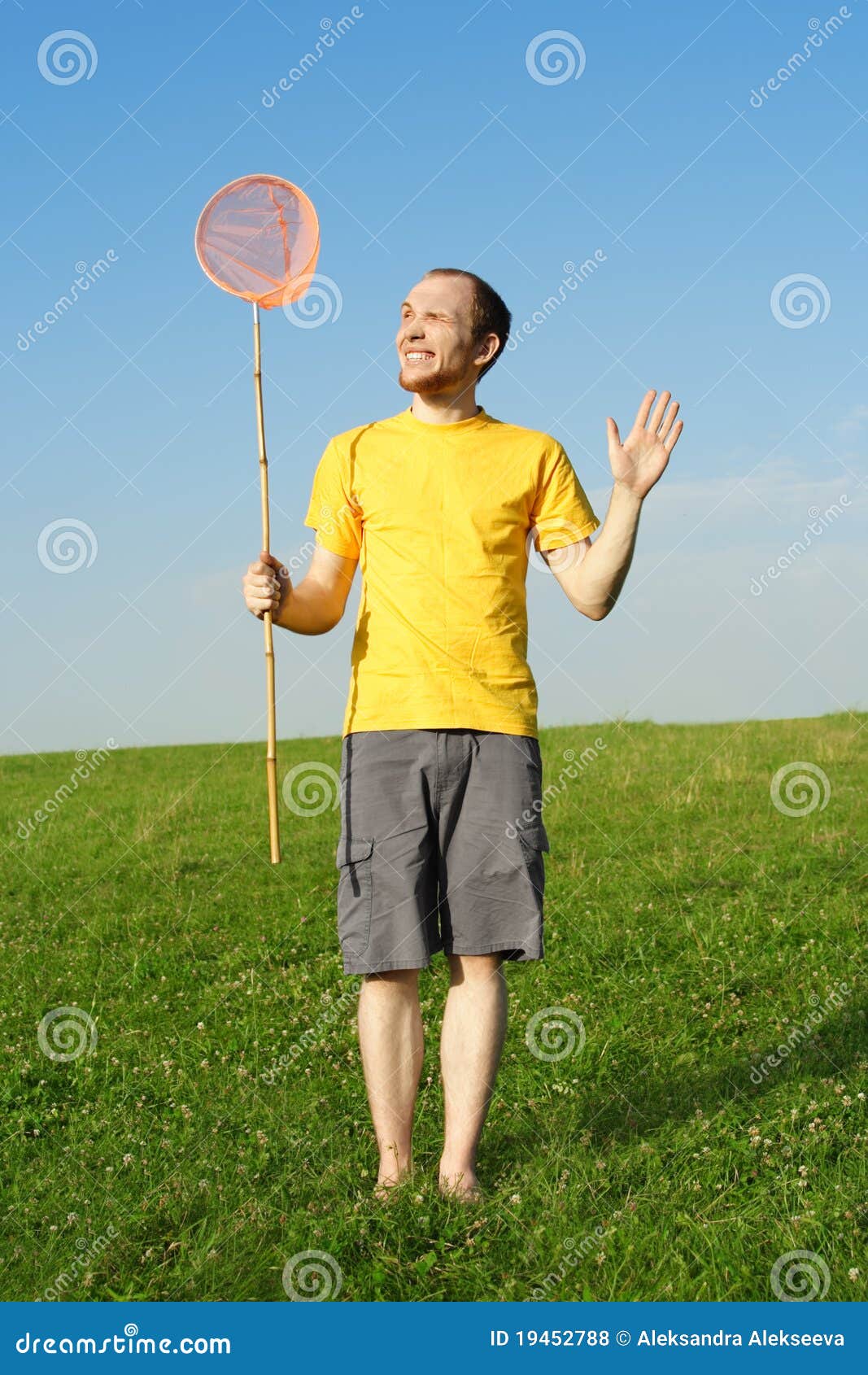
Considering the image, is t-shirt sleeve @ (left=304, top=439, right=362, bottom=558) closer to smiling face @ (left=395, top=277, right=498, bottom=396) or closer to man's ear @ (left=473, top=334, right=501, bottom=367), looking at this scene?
smiling face @ (left=395, top=277, right=498, bottom=396)

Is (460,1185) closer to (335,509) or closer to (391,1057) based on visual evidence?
(391,1057)

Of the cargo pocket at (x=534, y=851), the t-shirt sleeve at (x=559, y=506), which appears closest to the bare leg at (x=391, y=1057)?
the cargo pocket at (x=534, y=851)

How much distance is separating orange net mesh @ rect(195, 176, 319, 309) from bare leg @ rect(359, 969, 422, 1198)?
120 inches

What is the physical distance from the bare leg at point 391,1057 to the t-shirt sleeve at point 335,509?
5.67 ft

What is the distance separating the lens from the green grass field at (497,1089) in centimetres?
439

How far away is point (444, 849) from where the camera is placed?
476 centimetres

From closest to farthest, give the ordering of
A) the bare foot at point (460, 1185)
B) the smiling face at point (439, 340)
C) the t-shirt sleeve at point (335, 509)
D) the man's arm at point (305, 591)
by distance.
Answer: the bare foot at point (460, 1185) → the man's arm at point (305, 591) → the smiling face at point (439, 340) → the t-shirt sleeve at point (335, 509)

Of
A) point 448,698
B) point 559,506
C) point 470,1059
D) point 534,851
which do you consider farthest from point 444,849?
point 559,506

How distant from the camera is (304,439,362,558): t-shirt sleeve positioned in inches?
→ 197

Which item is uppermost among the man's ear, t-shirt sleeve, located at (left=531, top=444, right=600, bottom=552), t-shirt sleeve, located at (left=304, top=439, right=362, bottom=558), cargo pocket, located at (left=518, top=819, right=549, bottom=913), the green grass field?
the man's ear

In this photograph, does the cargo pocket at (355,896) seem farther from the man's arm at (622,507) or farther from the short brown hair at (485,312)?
the short brown hair at (485,312)

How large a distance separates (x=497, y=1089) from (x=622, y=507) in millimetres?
2945

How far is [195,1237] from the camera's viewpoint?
455 centimetres

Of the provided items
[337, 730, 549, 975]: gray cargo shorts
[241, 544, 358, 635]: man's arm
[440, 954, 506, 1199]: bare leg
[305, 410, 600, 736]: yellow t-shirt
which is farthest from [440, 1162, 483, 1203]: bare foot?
[241, 544, 358, 635]: man's arm
